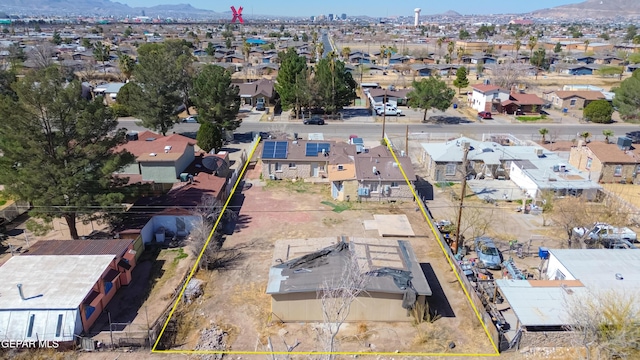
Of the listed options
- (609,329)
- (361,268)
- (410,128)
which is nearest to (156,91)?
(410,128)

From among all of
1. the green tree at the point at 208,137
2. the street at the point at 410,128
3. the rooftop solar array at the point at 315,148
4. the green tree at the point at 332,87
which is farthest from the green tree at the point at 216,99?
the green tree at the point at 332,87

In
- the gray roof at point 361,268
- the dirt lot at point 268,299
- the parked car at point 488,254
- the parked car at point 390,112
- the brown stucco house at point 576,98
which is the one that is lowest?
the dirt lot at point 268,299

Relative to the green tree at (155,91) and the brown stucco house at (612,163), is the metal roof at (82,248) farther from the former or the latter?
the brown stucco house at (612,163)

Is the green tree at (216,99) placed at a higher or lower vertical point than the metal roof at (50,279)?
higher

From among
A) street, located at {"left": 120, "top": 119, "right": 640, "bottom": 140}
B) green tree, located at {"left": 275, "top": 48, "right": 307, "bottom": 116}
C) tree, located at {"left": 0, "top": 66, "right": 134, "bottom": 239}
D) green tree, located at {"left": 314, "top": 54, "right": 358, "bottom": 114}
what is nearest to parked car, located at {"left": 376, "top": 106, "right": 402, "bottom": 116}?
street, located at {"left": 120, "top": 119, "right": 640, "bottom": 140}

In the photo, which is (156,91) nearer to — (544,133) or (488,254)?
(488,254)

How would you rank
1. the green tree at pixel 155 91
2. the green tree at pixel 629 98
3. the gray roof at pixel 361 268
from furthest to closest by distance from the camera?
the green tree at pixel 629 98
the green tree at pixel 155 91
the gray roof at pixel 361 268
